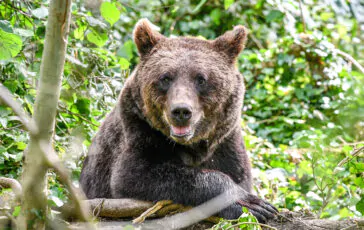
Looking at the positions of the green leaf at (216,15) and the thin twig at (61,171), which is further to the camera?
the green leaf at (216,15)

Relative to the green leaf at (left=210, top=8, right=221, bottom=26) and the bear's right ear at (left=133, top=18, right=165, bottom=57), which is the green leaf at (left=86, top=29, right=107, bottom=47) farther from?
the green leaf at (left=210, top=8, right=221, bottom=26)

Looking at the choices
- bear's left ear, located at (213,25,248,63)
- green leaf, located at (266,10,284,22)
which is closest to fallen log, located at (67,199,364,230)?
bear's left ear, located at (213,25,248,63)

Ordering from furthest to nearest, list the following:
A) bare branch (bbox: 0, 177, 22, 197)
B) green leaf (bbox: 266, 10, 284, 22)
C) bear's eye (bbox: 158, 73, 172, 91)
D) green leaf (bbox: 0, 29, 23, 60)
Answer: green leaf (bbox: 266, 10, 284, 22)
bear's eye (bbox: 158, 73, 172, 91)
green leaf (bbox: 0, 29, 23, 60)
bare branch (bbox: 0, 177, 22, 197)

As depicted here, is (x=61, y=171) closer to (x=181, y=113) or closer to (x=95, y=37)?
(x=181, y=113)

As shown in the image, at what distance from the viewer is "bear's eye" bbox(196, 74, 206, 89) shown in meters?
5.44

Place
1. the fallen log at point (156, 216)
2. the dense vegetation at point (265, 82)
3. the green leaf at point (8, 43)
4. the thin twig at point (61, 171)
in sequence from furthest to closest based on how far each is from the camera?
the dense vegetation at point (265, 82), the fallen log at point (156, 216), the green leaf at point (8, 43), the thin twig at point (61, 171)

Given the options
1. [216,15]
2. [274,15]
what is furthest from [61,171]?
[216,15]

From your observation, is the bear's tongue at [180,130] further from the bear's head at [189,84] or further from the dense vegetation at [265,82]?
the dense vegetation at [265,82]

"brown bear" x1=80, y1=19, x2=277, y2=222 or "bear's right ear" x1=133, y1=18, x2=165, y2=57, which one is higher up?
"bear's right ear" x1=133, y1=18, x2=165, y2=57

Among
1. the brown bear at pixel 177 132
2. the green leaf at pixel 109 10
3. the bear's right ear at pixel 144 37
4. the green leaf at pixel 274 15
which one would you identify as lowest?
the brown bear at pixel 177 132

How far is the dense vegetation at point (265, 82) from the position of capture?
17.3ft

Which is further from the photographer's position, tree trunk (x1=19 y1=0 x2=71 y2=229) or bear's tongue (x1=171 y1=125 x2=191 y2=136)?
bear's tongue (x1=171 y1=125 x2=191 y2=136)

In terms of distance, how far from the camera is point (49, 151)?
8.35ft

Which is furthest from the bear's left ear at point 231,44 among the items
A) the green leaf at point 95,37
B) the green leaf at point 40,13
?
the green leaf at point 40,13
